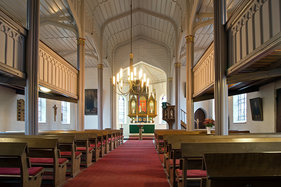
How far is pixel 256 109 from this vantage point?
408 inches

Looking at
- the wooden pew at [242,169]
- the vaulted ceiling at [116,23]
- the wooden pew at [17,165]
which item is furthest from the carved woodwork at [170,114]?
the wooden pew at [242,169]

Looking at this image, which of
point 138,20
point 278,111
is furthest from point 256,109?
point 138,20

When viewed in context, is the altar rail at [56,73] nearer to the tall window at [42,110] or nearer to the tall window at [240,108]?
the tall window at [42,110]

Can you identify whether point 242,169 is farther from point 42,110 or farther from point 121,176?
point 42,110

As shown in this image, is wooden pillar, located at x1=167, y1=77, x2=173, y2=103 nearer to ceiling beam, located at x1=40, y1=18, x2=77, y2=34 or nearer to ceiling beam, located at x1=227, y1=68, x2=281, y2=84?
ceiling beam, located at x1=40, y1=18, x2=77, y2=34

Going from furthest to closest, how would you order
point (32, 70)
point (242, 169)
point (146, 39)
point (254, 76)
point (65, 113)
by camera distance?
point (65, 113) < point (146, 39) < point (32, 70) < point (254, 76) < point (242, 169)

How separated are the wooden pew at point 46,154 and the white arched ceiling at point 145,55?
1505 centimetres

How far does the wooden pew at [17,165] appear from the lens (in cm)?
326

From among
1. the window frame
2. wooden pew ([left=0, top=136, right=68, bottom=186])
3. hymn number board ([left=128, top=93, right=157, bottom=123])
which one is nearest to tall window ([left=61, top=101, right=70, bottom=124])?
the window frame

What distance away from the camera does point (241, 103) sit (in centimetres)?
1342

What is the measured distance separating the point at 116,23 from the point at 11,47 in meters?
11.0

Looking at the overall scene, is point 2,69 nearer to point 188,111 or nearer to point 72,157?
point 72,157

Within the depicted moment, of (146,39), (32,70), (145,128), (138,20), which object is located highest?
(138,20)

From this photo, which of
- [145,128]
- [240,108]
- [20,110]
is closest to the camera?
[20,110]
